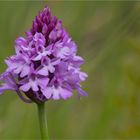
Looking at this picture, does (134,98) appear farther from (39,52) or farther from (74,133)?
(39,52)

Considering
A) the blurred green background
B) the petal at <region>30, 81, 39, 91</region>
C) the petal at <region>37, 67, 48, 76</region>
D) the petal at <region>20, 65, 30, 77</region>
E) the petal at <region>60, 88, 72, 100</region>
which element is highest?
the blurred green background

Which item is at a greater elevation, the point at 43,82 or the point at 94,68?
the point at 94,68

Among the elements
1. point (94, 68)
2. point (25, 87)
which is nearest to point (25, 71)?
point (25, 87)

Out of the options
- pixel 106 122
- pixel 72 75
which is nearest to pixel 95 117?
pixel 106 122

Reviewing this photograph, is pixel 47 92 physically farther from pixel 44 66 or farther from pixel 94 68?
Result: pixel 94 68

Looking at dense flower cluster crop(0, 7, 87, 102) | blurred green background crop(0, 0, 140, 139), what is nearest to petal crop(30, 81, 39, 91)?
dense flower cluster crop(0, 7, 87, 102)

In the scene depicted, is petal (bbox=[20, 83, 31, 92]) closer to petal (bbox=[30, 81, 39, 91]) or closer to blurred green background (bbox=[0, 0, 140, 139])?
petal (bbox=[30, 81, 39, 91])
